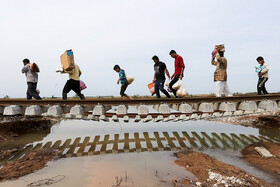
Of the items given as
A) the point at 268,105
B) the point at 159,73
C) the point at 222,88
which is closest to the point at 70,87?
the point at 159,73

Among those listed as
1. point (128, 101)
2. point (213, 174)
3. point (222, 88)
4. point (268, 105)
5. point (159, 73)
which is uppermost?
point (159, 73)

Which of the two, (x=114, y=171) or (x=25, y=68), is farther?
(x=25, y=68)

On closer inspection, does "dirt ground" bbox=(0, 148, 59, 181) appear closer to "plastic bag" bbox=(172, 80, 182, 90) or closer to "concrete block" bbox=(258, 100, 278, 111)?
"plastic bag" bbox=(172, 80, 182, 90)

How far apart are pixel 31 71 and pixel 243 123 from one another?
1209 centimetres

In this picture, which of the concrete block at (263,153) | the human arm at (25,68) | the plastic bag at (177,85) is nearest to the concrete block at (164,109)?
the plastic bag at (177,85)

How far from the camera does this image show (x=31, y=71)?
7016 mm

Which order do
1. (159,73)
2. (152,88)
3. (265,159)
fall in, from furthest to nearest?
(152,88)
(159,73)
(265,159)

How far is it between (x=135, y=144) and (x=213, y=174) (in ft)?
11.7

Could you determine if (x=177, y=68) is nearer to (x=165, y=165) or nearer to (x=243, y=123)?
(x=165, y=165)

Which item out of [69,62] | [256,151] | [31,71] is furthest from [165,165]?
[31,71]

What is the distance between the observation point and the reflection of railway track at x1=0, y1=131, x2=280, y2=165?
6.11 metres

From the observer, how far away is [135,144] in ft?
22.6

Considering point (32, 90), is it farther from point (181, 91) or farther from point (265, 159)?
point (265, 159)

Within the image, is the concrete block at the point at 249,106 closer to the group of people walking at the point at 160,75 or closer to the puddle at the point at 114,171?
the group of people walking at the point at 160,75
